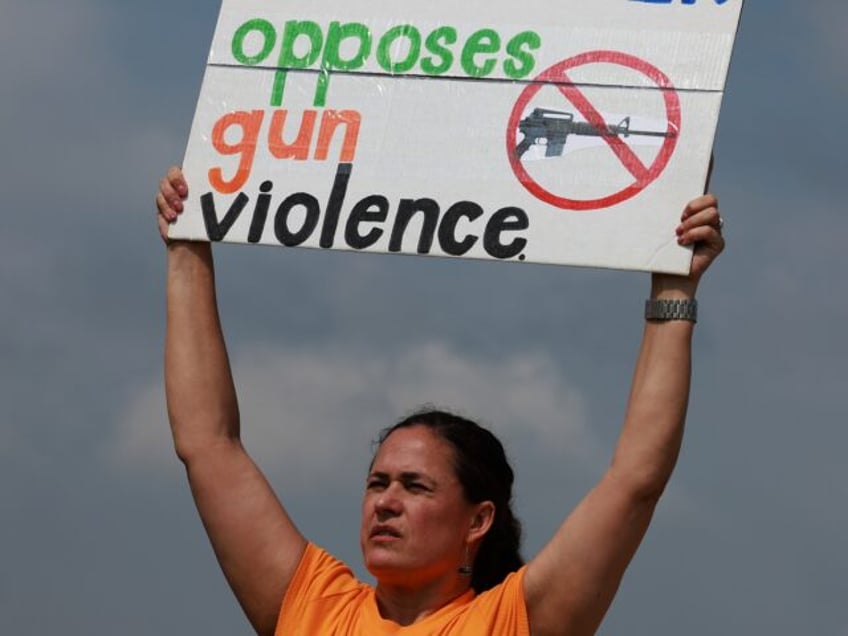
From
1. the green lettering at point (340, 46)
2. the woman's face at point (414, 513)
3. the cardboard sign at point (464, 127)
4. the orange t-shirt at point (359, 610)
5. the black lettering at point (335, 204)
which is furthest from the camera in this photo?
the green lettering at point (340, 46)

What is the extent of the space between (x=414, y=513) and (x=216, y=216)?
1221 mm

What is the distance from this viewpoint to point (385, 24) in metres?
6.20

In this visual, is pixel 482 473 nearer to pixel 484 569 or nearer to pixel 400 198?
pixel 484 569

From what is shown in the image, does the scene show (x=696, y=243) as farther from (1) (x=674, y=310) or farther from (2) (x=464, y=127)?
(2) (x=464, y=127)

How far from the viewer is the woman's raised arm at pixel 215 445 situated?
19.1 feet

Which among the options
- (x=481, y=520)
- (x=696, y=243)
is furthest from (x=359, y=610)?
(x=696, y=243)

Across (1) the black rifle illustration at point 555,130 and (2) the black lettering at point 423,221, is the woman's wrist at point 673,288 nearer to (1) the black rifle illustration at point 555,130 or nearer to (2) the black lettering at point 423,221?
(1) the black rifle illustration at point 555,130

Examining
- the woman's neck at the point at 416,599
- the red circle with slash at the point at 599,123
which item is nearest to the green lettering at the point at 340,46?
the red circle with slash at the point at 599,123

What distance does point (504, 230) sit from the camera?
18.9 ft

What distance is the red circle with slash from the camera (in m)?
5.69

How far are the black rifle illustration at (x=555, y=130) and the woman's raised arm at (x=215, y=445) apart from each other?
115cm

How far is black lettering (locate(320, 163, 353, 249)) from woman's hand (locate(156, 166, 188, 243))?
52 centimetres

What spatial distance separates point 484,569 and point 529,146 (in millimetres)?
1343

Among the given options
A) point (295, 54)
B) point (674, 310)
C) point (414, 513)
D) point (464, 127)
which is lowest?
point (414, 513)
